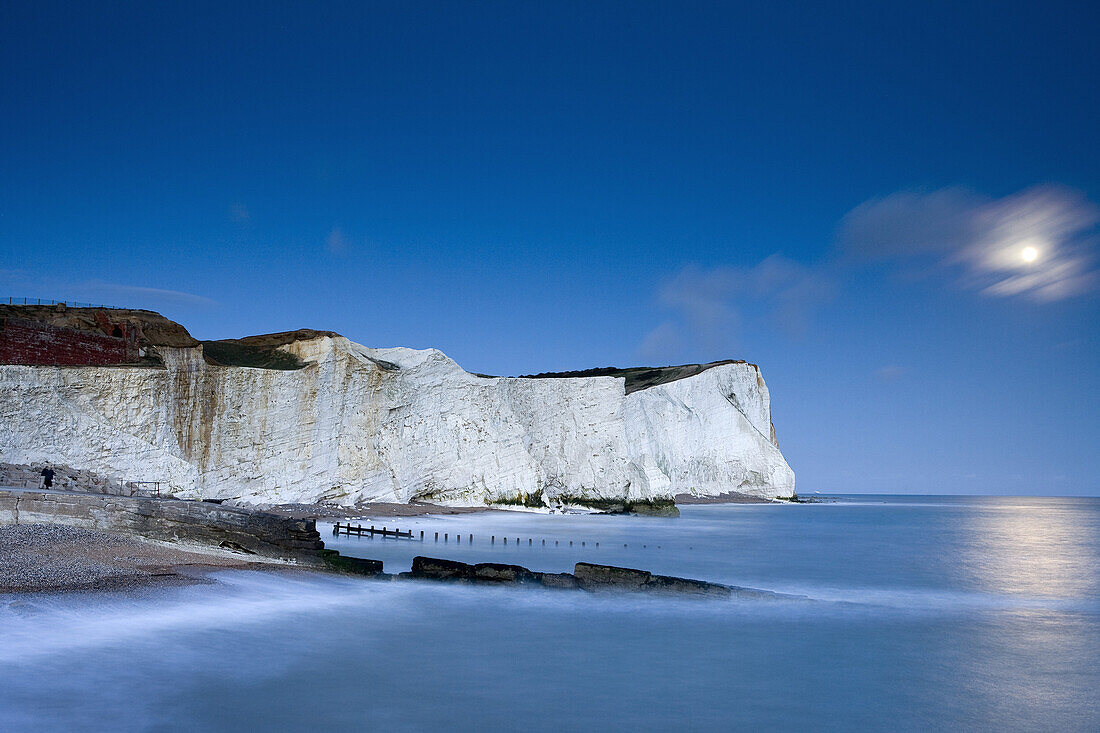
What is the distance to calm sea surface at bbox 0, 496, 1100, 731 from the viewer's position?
6.72m

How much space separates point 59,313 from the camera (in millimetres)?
25453

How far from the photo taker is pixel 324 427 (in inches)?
1123

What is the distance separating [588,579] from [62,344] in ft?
63.6

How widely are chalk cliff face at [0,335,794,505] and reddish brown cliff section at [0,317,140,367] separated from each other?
2.96ft

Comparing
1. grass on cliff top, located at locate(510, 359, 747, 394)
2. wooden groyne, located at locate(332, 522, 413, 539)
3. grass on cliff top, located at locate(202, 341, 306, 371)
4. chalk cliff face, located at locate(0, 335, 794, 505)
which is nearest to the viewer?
wooden groyne, located at locate(332, 522, 413, 539)

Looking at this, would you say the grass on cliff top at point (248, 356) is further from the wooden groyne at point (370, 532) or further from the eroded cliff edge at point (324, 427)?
the wooden groyne at point (370, 532)

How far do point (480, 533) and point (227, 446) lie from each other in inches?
394

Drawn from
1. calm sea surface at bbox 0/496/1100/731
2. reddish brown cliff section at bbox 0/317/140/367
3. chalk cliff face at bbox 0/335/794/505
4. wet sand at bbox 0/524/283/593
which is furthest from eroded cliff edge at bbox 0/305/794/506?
calm sea surface at bbox 0/496/1100/731

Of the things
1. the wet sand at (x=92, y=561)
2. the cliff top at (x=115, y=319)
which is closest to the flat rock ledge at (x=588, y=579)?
the wet sand at (x=92, y=561)

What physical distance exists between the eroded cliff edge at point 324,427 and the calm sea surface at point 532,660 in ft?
40.5

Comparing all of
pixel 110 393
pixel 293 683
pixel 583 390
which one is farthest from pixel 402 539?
pixel 583 390

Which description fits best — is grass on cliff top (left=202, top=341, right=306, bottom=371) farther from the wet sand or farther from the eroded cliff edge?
the wet sand

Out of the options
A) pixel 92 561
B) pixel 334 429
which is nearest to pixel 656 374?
pixel 334 429

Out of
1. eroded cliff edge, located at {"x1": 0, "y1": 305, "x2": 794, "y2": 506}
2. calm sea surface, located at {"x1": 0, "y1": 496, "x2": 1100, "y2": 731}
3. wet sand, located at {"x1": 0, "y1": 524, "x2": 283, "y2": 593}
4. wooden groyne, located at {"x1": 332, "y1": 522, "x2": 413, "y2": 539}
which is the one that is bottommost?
calm sea surface, located at {"x1": 0, "y1": 496, "x2": 1100, "y2": 731}
